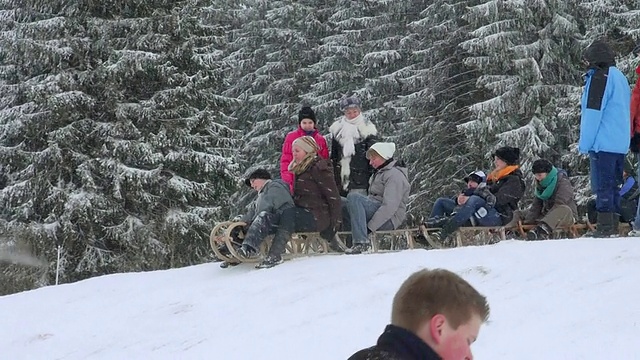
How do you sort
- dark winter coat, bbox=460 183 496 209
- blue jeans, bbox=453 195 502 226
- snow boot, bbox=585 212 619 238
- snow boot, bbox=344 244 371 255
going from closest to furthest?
snow boot, bbox=585 212 619 238 → snow boot, bbox=344 244 371 255 → blue jeans, bbox=453 195 502 226 → dark winter coat, bbox=460 183 496 209

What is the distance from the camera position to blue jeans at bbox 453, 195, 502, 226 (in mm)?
8789

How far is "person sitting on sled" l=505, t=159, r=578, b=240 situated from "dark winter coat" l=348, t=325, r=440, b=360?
701 cm

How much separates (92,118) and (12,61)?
7.21 feet

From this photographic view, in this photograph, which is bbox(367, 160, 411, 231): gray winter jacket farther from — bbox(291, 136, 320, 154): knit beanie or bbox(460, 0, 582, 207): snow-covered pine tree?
bbox(460, 0, 582, 207): snow-covered pine tree

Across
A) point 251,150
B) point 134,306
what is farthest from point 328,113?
point 134,306

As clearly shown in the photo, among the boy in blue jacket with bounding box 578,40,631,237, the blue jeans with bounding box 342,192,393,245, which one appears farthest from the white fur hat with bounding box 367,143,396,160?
the boy in blue jacket with bounding box 578,40,631,237

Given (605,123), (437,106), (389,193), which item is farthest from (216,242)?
(437,106)

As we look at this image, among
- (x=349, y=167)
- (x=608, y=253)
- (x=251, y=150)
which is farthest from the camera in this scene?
(x=251, y=150)

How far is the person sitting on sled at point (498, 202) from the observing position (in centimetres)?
881

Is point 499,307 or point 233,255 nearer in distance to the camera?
point 499,307

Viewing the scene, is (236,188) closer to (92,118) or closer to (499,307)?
(92,118)

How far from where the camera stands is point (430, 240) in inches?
356

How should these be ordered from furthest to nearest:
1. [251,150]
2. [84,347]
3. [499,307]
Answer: [251,150] → [84,347] → [499,307]

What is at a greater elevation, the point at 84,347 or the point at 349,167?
the point at 349,167
